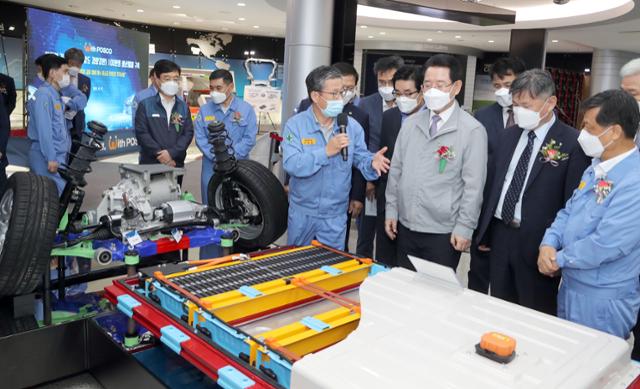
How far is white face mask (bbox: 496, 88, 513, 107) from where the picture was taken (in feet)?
11.0

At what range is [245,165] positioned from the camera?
3.14m

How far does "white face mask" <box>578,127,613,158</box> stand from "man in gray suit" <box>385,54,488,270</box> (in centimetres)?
48

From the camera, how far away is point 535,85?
8.03ft

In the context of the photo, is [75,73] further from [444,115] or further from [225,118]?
[444,115]

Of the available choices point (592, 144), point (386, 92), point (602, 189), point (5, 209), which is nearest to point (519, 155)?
point (592, 144)

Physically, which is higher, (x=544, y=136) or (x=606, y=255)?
(x=544, y=136)

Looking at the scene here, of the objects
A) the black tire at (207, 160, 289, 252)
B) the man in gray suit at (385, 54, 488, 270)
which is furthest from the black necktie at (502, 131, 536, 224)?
the black tire at (207, 160, 289, 252)

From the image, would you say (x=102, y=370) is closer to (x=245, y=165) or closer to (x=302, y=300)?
(x=302, y=300)

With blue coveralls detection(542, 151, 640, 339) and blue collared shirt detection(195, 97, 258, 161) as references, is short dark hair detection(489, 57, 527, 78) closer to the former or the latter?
blue coveralls detection(542, 151, 640, 339)

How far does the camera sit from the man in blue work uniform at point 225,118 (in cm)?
428

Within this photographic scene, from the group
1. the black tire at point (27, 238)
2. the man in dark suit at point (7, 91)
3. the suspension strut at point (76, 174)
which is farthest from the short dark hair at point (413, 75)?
the man in dark suit at point (7, 91)

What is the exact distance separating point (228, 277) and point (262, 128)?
1319 centimetres

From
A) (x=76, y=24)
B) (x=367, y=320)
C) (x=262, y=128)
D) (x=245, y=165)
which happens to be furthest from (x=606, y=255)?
(x=262, y=128)

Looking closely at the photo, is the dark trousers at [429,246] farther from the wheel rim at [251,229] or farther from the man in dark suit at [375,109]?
the man in dark suit at [375,109]
